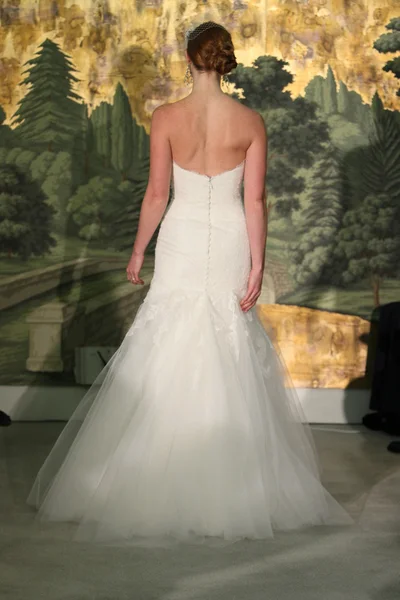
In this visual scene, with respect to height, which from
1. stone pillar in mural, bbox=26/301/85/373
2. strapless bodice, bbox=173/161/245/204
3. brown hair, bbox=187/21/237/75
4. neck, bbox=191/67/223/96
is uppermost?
brown hair, bbox=187/21/237/75

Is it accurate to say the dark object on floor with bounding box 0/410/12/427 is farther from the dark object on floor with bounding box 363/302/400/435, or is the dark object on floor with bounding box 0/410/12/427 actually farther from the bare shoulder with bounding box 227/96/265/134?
the bare shoulder with bounding box 227/96/265/134

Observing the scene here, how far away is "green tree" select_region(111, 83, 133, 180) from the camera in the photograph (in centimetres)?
630

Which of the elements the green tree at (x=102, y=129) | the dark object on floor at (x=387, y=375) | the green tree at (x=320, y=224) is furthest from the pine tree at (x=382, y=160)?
the green tree at (x=102, y=129)

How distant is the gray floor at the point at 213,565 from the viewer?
3.02 m

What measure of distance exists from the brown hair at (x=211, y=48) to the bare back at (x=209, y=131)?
0.39 ft

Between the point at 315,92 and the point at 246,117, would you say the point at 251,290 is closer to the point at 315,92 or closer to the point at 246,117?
the point at 246,117

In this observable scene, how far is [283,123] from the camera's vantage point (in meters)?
6.30

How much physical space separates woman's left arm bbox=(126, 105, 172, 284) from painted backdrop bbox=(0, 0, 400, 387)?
2245 mm

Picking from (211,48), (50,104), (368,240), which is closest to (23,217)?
(50,104)

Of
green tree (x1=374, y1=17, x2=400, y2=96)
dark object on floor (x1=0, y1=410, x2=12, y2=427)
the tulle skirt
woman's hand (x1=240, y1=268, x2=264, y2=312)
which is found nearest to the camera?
the tulle skirt

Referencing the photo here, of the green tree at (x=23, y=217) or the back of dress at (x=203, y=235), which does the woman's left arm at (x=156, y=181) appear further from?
the green tree at (x=23, y=217)

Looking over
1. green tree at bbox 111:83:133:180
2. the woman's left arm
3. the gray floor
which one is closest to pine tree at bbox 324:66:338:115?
green tree at bbox 111:83:133:180

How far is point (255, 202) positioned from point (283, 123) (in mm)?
2472

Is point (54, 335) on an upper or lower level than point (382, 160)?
lower
